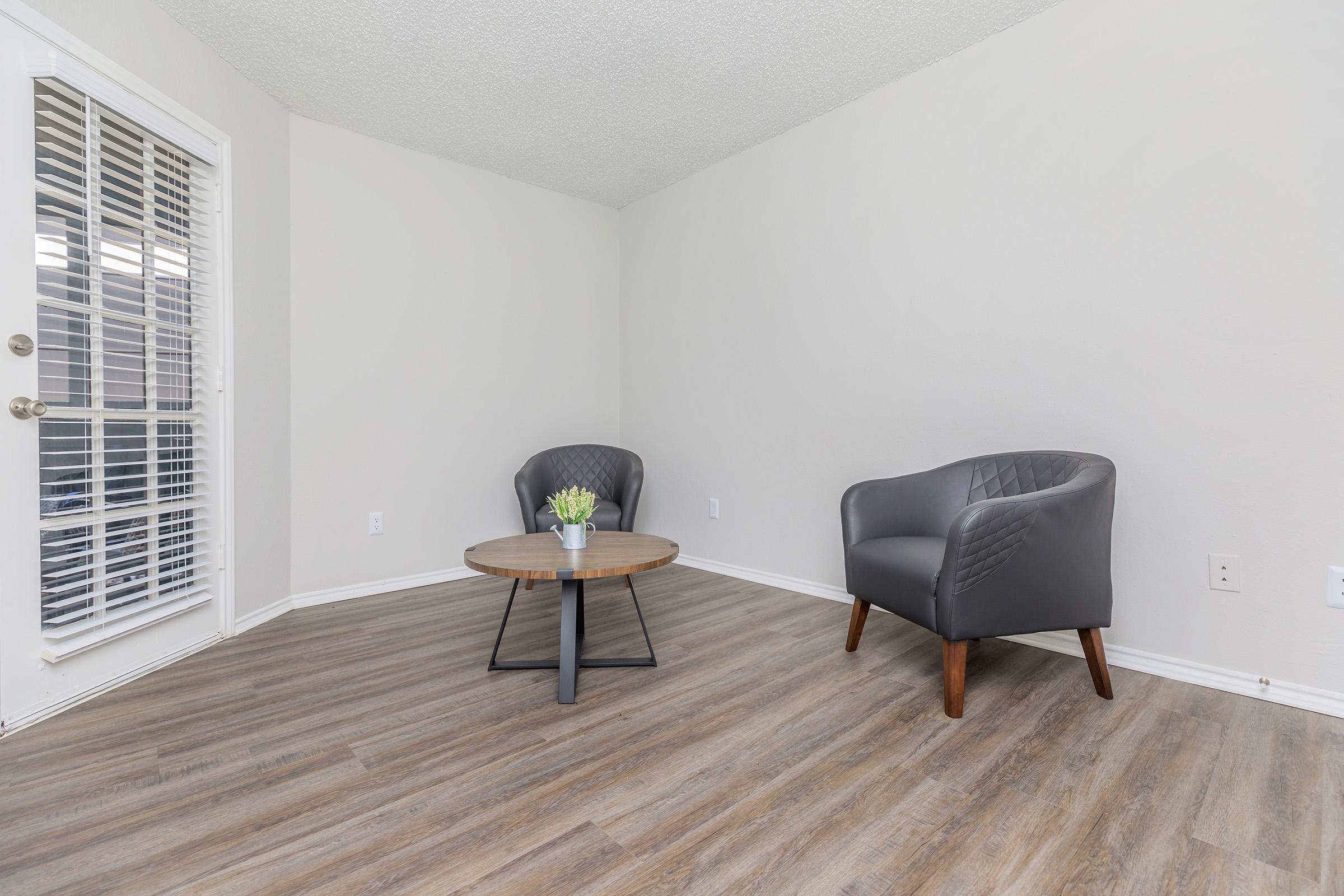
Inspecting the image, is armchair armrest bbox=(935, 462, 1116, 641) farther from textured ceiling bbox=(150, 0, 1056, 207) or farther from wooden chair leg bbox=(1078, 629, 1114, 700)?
textured ceiling bbox=(150, 0, 1056, 207)

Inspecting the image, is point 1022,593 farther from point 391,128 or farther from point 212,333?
point 391,128

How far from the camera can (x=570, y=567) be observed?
2125 mm

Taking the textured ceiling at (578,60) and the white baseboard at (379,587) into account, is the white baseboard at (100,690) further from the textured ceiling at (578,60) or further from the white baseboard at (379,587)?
the textured ceiling at (578,60)

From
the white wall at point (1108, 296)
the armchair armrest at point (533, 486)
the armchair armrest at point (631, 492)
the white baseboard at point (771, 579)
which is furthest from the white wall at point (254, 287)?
the white wall at point (1108, 296)

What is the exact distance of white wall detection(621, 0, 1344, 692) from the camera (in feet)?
6.59

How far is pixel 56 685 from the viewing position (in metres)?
2.02

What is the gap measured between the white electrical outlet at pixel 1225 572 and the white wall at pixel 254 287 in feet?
12.9

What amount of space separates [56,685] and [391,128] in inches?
116

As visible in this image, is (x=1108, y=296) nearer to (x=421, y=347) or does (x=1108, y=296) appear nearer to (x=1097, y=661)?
(x=1097, y=661)

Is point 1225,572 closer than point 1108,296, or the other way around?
point 1225,572

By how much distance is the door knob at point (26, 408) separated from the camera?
6.21 ft

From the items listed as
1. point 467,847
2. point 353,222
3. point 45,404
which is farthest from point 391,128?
point 467,847

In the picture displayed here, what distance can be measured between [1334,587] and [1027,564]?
95 centimetres

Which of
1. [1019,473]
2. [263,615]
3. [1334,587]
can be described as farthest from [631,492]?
[1334,587]
